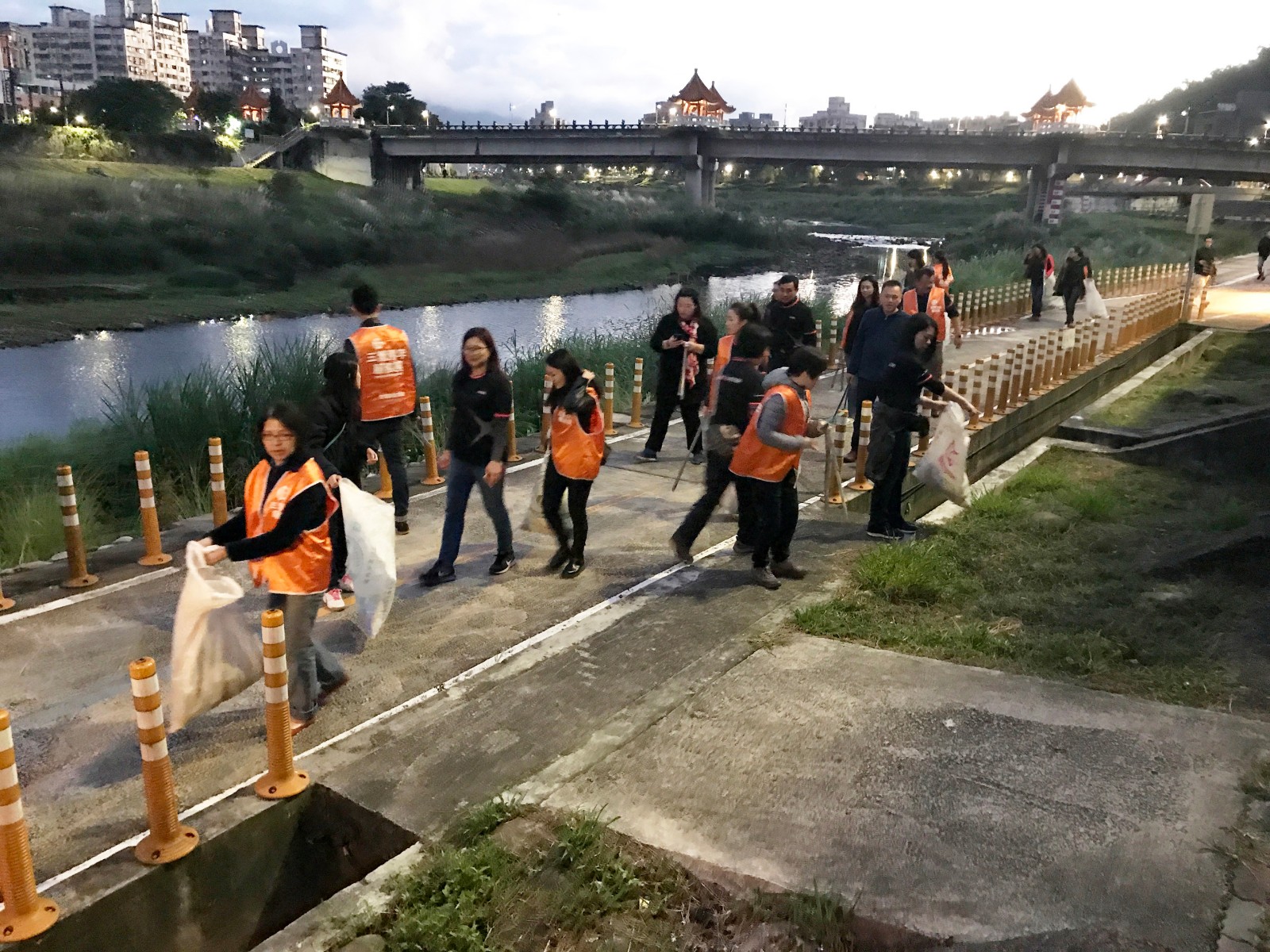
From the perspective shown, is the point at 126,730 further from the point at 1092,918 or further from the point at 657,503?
the point at 657,503

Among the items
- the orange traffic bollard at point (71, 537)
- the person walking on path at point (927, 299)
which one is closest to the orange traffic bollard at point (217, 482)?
the orange traffic bollard at point (71, 537)

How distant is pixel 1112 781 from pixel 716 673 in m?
2.09

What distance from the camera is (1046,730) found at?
16.9ft

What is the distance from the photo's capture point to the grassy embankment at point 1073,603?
602cm

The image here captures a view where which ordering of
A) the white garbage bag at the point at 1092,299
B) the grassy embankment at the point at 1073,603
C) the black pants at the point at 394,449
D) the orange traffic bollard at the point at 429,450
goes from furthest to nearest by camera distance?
the white garbage bag at the point at 1092,299, the orange traffic bollard at the point at 429,450, the black pants at the point at 394,449, the grassy embankment at the point at 1073,603

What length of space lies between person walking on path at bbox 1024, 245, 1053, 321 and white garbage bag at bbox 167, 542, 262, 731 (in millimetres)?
22375

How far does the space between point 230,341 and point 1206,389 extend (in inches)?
1042

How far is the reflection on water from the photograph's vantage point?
67.4ft

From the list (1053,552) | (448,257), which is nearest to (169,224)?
(448,257)

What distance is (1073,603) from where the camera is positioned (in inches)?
279

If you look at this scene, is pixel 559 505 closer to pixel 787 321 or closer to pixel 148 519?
pixel 148 519

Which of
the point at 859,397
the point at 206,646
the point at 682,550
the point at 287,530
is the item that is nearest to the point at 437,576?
the point at 682,550

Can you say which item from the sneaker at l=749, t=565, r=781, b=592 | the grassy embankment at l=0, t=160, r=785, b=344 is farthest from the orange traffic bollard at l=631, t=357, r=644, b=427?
the grassy embankment at l=0, t=160, r=785, b=344

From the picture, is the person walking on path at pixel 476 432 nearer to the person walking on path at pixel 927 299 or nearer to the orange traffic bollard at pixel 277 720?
the orange traffic bollard at pixel 277 720
